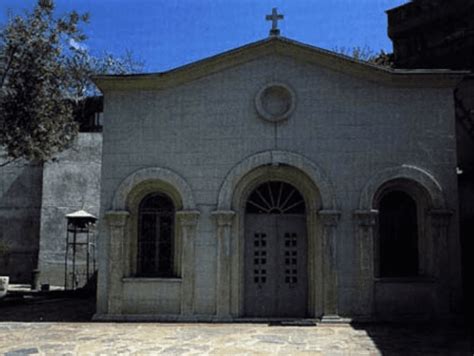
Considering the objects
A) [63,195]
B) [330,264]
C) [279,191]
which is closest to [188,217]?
[279,191]

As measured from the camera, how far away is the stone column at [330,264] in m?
12.0

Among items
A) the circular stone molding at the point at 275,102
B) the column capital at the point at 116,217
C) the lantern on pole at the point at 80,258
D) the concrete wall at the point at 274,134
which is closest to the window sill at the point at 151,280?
the concrete wall at the point at 274,134

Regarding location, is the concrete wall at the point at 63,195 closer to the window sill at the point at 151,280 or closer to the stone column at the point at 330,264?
the window sill at the point at 151,280

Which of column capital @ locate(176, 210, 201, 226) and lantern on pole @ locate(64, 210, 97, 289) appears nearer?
column capital @ locate(176, 210, 201, 226)

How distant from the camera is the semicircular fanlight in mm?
12914

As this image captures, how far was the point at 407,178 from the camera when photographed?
1230 cm

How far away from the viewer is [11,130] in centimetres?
1515

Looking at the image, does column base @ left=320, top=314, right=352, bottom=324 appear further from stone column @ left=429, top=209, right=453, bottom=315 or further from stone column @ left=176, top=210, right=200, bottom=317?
stone column @ left=176, top=210, right=200, bottom=317

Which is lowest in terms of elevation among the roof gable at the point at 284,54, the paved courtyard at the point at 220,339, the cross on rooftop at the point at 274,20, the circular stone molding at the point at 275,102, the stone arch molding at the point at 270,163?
the paved courtyard at the point at 220,339

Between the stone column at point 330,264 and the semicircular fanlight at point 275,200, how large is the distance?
2.74 feet

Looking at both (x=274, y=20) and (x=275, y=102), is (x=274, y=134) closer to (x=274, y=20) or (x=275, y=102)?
(x=275, y=102)

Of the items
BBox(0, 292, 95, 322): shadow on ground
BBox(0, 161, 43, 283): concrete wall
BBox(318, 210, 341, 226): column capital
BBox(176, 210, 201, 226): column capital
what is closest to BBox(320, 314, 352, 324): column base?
BBox(318, 210, 341, 226): column capital

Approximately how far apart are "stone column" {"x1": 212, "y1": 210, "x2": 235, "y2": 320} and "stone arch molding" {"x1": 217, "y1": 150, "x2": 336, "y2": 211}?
0.70 feet

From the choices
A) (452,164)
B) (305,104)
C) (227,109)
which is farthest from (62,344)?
(452,164)
